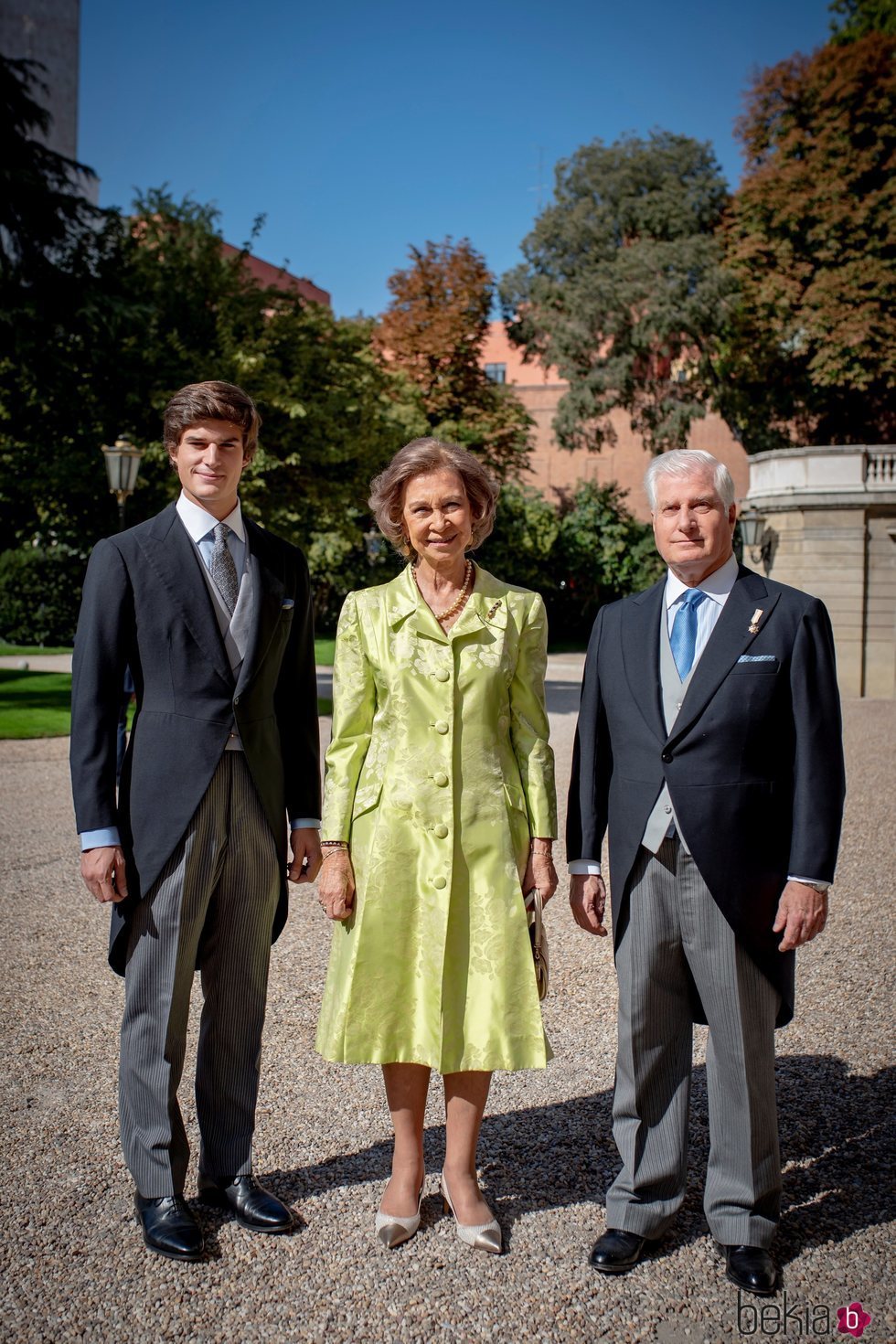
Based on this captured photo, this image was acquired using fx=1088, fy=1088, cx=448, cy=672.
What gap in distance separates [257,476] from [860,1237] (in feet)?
47.6

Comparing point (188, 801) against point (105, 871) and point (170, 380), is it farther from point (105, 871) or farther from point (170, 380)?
point (170, 380)

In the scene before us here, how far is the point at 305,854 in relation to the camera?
3.19 meters

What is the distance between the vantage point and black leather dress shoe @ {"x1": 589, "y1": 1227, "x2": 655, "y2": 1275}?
274 cm

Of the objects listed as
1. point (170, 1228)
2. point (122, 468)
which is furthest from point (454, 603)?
point (122, 468)

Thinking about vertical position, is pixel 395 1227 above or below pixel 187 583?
below

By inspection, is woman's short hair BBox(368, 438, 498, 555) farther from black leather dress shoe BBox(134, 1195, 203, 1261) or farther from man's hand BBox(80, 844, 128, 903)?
black leather dress shoe BBox(134, 1195, 203, 1261)

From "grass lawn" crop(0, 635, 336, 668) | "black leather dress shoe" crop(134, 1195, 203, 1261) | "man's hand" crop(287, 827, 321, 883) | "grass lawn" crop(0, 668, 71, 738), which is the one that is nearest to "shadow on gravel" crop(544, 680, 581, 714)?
"grass lawn" crop(0, 635, 336, 668)

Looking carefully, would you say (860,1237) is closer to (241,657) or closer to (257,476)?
(241,657)

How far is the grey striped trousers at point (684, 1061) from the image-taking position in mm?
2773

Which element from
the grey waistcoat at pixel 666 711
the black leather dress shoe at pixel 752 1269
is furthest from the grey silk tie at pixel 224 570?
the black leather dress shoe at pixel 752 1269

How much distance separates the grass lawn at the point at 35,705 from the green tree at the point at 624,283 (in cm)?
1831

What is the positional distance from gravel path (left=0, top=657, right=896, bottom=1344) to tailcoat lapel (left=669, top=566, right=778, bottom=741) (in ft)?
4.55

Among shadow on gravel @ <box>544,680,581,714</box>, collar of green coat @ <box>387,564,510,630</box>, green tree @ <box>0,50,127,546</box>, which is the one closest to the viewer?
collar of green coat @ <box>387,564,510,630</box>

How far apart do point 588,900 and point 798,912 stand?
56 centimetres
